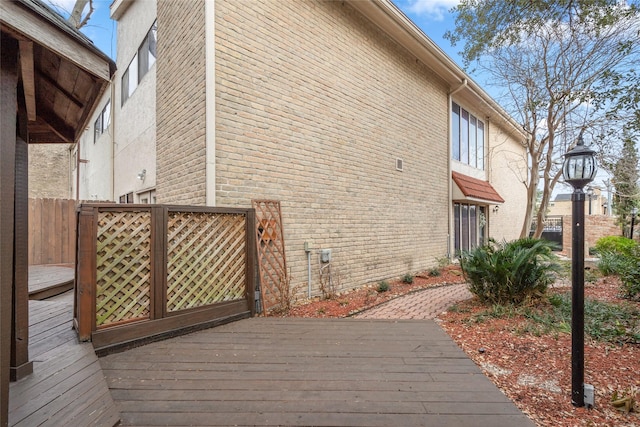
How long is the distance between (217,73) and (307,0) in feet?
8.64

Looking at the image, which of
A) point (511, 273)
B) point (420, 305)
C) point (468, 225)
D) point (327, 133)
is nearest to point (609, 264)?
point (468, 225)

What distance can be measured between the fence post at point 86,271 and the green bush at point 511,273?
5.08 m

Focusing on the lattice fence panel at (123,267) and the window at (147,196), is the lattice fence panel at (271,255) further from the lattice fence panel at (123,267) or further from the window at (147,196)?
the window at (147,196)

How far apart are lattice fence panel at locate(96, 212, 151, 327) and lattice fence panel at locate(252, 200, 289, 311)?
1.66 meters

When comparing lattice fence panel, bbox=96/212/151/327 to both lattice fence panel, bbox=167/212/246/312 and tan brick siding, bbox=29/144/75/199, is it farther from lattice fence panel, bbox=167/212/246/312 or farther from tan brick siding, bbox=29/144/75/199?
tan brick siding, bbox=29/144/75/199

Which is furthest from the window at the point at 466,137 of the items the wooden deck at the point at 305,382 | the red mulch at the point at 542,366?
the wooden deck at the point at 305,382

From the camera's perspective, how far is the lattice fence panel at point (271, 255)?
5.14 m

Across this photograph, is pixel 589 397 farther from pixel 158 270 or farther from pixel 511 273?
pixel 158 270

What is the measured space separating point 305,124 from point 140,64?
5.39 m

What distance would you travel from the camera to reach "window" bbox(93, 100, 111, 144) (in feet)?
38.9

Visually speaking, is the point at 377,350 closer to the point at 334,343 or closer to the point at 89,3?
the point at 334,343

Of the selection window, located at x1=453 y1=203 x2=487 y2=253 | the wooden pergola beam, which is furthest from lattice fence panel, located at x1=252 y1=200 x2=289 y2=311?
window, located at x1=453 y1=203 x2=487 y2=253

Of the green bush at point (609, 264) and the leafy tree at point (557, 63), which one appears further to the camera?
the green bush at point (609, 264)

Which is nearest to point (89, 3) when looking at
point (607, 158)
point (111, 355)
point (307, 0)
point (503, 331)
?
point (307, 0)
